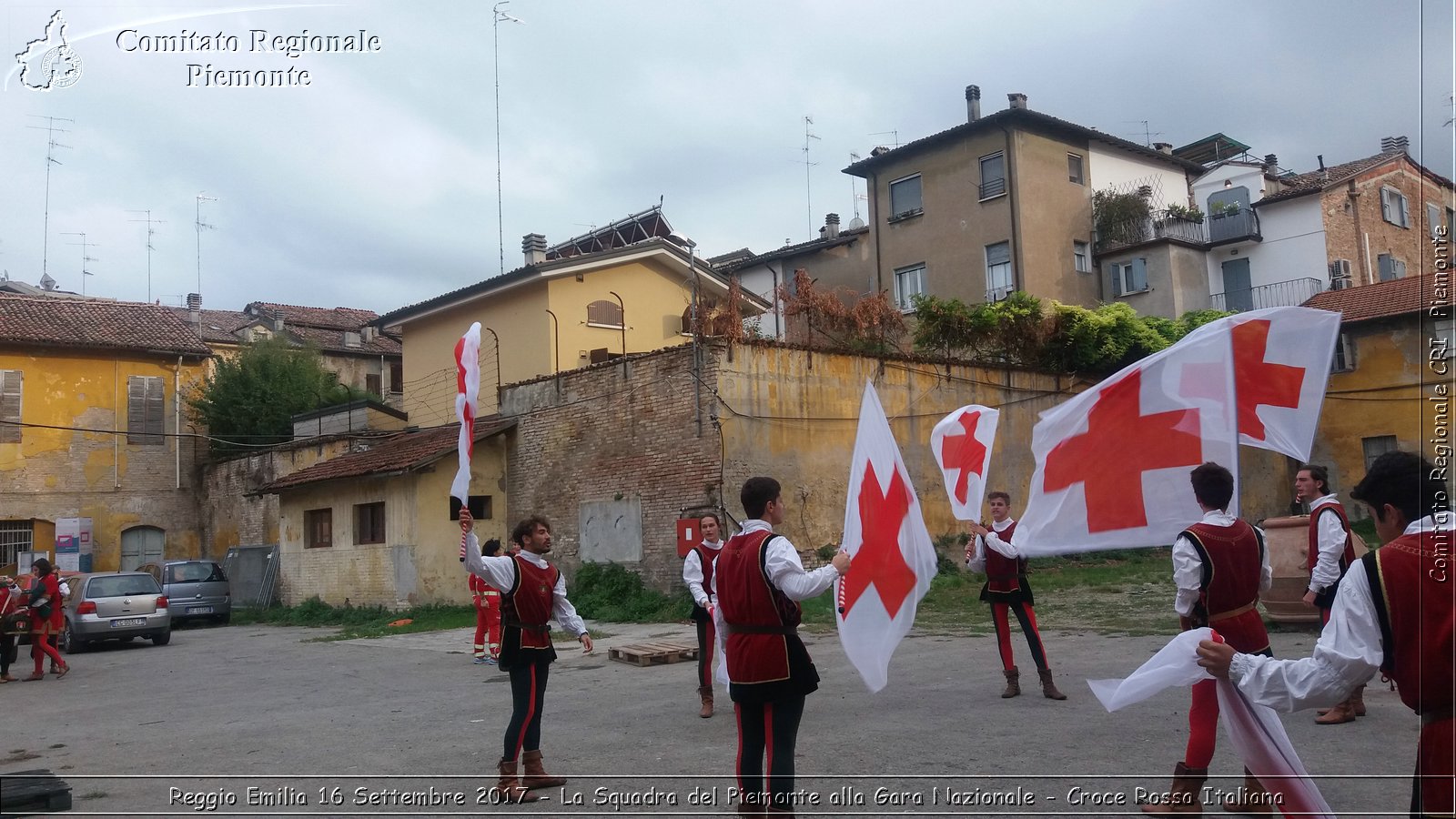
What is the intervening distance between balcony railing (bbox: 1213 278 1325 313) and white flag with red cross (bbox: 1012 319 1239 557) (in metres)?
30.1

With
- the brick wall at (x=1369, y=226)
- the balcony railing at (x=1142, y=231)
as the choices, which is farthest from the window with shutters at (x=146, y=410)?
the brick wall at (x=1369, y=226)

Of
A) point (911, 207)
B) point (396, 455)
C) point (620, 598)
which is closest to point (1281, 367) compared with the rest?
point (620, 598)

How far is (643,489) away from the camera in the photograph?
19.8 m

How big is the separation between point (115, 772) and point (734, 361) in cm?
1237

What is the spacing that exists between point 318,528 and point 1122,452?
78.9 ft

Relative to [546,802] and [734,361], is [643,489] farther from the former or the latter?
[546,802]

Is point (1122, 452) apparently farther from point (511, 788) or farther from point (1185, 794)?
point (511, 788)

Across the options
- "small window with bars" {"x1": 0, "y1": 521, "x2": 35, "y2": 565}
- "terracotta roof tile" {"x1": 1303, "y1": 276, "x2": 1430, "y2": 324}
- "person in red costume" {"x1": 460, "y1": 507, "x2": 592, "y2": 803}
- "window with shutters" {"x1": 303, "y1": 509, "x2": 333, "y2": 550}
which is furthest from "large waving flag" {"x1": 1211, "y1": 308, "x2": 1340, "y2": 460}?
"small window with bars" {"x1": 0, "y1": 521, "x2": 35, "y2": 565}

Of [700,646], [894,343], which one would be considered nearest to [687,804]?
Result: [700,646]

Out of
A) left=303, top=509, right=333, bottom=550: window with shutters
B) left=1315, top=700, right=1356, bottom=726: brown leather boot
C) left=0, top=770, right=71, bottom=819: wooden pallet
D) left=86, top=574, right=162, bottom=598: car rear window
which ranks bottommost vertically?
left=1315, top=700, right=1356, bottom=726: brown leather boot

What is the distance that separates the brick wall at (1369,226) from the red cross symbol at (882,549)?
33781 millimetres

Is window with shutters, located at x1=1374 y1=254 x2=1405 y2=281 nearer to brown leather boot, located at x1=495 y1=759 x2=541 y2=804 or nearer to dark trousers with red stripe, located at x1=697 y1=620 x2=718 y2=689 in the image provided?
dark trousers with red stripe, located at x1=697 y1=620 x2=718 y2=689

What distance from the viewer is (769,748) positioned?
205 inches

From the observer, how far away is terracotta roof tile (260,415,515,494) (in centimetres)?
2236
